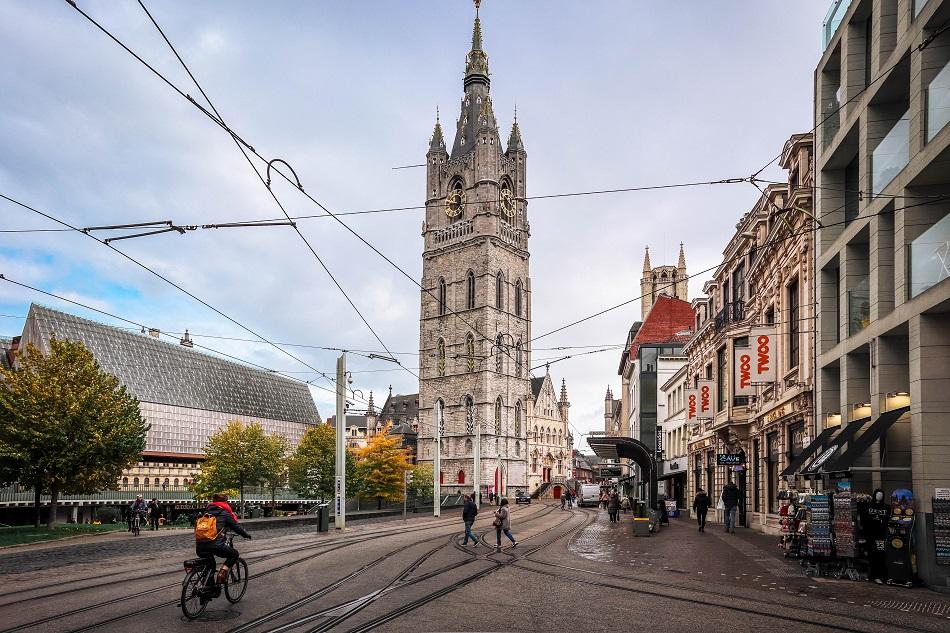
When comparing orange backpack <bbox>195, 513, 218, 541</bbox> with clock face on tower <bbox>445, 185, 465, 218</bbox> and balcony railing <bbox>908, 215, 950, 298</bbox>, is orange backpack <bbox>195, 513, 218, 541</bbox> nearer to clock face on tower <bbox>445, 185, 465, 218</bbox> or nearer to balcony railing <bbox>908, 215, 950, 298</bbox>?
balcony railing <bbox>908, 215, 950, 298</bbox>

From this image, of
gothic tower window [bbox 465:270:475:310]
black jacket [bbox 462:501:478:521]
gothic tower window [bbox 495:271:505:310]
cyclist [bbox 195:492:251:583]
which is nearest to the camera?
cyclist [bbox 195:492:251:583]

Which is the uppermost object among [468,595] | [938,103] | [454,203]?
[454,203]

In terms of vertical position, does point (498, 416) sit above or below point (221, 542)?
below

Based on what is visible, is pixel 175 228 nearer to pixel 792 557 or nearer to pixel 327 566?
pixel 327 566

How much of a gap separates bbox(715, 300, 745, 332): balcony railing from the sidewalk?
853cm

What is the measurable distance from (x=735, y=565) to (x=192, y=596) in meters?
11.9

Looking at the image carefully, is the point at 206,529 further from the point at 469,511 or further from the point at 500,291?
the point at 500,291

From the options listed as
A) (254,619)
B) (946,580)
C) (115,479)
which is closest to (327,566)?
(254,619)

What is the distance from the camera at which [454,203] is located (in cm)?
12112

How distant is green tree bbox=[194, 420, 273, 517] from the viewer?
7144 cm

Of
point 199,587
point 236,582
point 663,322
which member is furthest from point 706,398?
point 663,322

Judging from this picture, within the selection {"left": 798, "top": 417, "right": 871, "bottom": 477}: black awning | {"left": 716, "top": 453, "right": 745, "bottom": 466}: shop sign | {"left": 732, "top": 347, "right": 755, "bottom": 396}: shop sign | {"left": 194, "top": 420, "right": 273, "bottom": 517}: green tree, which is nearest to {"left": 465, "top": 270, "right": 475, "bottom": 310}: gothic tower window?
{"left": 194, "top": 420, "right": 273, "bottom": 517}: green tree

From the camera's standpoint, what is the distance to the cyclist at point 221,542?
12531mm

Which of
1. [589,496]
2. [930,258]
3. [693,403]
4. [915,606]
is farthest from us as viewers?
[589,496]
